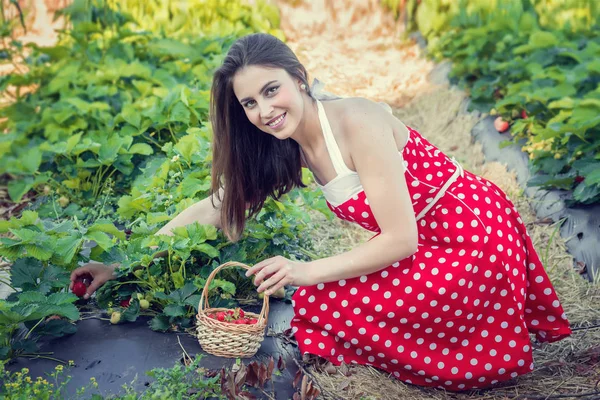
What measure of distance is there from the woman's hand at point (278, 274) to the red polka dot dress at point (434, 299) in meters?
0.19

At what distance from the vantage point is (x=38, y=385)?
199cm

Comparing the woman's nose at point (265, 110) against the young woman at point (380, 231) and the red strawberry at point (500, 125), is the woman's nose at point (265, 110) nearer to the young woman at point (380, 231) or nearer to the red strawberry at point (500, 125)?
the young woman at point (380, 231)

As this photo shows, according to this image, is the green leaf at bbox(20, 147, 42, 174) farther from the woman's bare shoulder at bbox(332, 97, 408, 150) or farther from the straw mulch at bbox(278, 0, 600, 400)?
the woman's bare shoulder at bbox(332, 97, 408, 150)

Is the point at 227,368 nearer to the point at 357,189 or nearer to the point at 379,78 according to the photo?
the point at 357,189

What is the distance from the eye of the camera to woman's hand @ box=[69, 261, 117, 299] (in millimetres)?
2443

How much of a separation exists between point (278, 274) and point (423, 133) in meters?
3.26

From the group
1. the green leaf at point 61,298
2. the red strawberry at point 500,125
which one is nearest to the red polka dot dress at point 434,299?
the green leaf at point 61,298

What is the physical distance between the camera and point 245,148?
239 centimetres

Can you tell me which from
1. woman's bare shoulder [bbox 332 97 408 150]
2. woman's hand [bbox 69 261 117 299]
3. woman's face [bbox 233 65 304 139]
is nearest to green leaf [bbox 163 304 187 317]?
woman's hand [bbox 69 261 117 299]

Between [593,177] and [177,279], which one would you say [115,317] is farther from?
[593,177]

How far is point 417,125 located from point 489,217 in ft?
9.69

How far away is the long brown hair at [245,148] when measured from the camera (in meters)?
2.20

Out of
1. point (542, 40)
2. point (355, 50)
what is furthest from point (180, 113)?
point (355, 50)

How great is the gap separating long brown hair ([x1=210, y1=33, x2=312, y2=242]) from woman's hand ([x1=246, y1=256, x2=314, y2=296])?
33 cm
